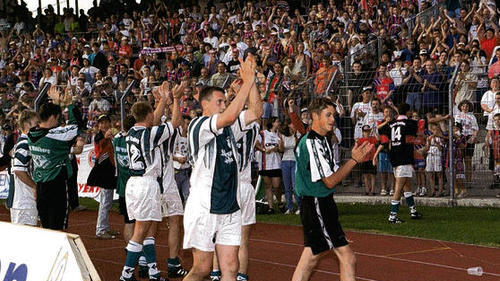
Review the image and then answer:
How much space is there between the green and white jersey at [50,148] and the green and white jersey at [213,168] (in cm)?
267

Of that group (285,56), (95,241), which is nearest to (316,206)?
(95,241)

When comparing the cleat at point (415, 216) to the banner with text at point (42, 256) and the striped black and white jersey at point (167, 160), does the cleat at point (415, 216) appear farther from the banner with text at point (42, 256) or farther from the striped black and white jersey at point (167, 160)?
the banner with text at point (42, 256)

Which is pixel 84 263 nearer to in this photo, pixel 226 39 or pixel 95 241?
pixel 95 241

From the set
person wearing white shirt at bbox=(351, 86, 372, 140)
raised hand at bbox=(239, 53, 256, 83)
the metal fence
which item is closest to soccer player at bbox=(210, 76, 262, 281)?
raised hand at bbox=(239, 53, 256, 83)

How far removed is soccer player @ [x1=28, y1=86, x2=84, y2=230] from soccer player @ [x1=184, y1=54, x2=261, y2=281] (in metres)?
2.72

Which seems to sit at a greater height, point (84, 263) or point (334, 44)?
point (334, 44)

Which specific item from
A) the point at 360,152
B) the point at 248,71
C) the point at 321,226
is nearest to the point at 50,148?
the point at 248,71

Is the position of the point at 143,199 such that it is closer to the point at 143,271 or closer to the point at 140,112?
the point at 140,112

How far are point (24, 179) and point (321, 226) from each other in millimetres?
4080

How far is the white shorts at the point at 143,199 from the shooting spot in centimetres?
925

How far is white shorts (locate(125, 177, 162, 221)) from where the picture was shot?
925cm

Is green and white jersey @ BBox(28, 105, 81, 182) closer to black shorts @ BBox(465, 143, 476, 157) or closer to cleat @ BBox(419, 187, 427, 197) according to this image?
cleat @ BBox(419, 187, 427, 197)

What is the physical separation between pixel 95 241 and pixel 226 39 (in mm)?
11337

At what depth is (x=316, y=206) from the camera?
25.1 ft
